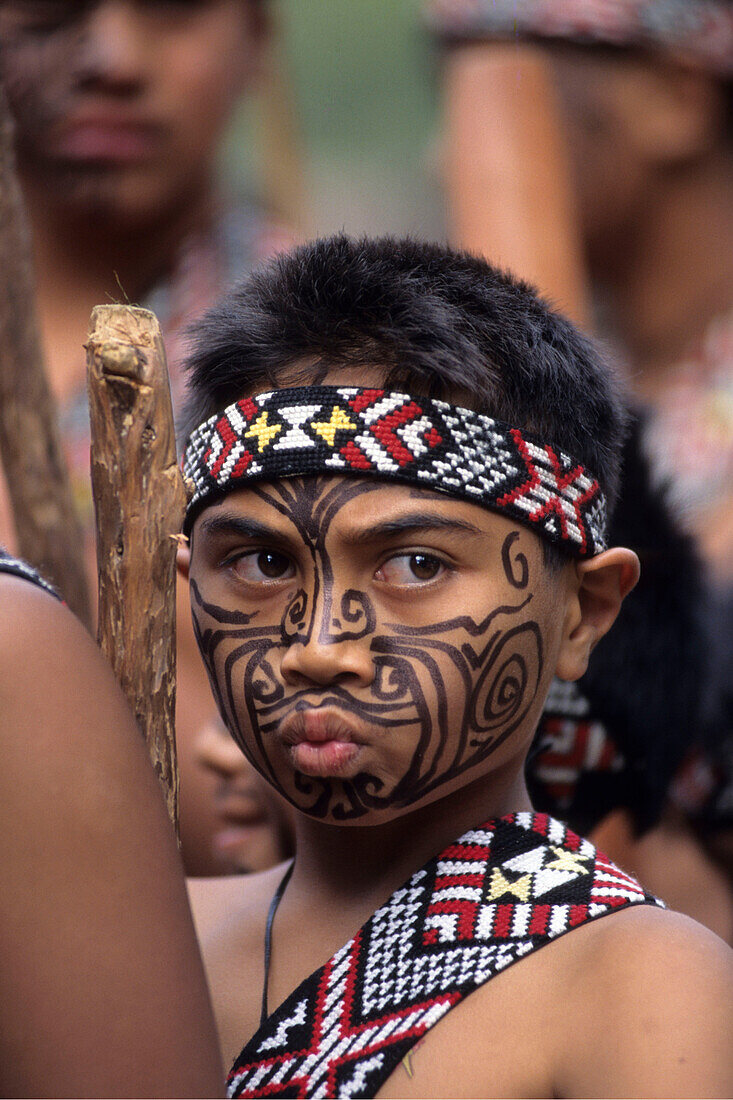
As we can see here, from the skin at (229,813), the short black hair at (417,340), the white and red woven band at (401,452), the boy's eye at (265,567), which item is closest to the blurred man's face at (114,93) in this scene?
the skin at (229,813)

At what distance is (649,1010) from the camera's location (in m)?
1.47

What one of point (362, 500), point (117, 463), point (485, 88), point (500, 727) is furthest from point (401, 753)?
point (485, 88)

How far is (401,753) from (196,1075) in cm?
52

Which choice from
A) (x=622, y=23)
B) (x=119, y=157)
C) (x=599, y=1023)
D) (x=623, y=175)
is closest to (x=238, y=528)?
(x=599, y=1023)

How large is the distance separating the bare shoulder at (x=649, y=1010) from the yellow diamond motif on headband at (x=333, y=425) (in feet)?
2.15

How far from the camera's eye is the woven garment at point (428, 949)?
1.62 metres

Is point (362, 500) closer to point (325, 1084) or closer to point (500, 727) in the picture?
point (500, 727)

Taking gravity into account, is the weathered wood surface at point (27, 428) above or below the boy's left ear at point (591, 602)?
above

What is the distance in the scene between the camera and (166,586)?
160 cm

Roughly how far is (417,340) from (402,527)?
25 cm

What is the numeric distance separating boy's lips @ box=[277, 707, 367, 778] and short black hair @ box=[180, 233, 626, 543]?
422 millimetres

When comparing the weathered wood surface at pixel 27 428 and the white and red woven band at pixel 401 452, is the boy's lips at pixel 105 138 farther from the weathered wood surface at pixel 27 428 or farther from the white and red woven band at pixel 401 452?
the white and red woven band at pixel 401 452

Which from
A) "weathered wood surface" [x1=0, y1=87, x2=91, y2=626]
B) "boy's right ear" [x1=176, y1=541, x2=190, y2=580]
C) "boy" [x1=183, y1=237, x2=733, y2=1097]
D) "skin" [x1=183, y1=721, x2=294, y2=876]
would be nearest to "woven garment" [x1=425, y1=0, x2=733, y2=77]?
"weathered wood surface" [x1=0, y1=87, x2=91, y2=626]

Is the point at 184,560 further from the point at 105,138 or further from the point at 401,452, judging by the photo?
the point at 105,138
